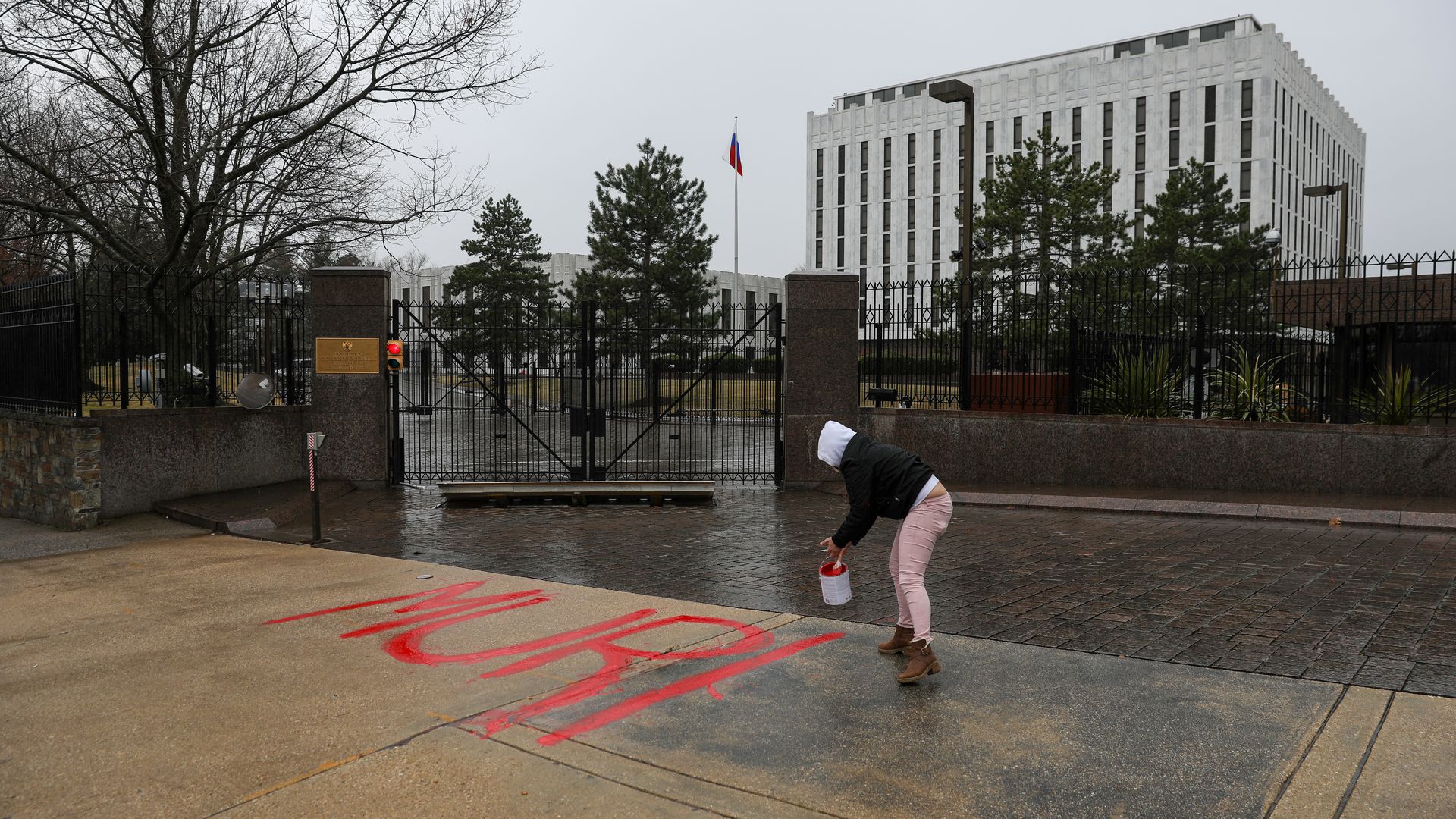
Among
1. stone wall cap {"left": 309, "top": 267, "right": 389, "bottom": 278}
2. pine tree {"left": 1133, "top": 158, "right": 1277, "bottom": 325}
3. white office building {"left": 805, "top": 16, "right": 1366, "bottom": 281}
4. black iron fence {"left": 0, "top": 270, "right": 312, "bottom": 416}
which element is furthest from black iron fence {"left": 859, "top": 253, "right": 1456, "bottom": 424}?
white office building {"left": 805, "top": 16, "right": 1366, "bottom": 281}

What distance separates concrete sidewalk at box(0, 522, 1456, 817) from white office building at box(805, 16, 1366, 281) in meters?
64.4

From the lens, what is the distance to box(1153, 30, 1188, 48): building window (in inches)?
3228

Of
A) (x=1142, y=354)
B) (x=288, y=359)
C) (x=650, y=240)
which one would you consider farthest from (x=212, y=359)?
(x=650, y=240)

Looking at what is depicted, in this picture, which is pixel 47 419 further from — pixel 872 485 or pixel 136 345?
pixel 872 485

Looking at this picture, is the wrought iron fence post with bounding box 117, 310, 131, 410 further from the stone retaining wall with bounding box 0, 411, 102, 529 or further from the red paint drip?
the red paint drip

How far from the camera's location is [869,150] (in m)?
96.1

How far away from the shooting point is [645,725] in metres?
4.67

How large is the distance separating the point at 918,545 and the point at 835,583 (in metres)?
0.54

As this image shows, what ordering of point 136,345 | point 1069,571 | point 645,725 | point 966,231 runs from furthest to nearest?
1. point 966,231
2. point 136,345
3. point 1069,571
4. point 645,725

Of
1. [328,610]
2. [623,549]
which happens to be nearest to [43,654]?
[328,610]

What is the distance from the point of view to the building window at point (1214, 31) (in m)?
80.3

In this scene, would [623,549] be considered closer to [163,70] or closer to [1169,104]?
[163,70]

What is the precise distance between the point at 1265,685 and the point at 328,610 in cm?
599

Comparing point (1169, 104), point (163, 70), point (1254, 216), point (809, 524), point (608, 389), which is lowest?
point (809, 524)
